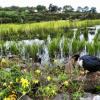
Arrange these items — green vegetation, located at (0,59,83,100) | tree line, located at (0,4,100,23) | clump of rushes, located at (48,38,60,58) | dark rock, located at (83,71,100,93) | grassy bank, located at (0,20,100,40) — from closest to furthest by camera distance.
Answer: green vegetation, located at (0,59,83,100) → dark rock, located at (83,71,100,93) → clump of rushes, located at (48,38,60,58) → grassy bank, located at (0,20,100,40) → tree line, located at (0,4,100,23)

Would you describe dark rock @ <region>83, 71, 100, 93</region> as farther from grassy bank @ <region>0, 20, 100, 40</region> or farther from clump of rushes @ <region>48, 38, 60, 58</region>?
grassy bank @ <region>0, 20, 100, 40</region>

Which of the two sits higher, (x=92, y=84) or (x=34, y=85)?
(x=34, y=85)

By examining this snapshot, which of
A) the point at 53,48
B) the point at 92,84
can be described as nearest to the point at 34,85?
the point at 92,84

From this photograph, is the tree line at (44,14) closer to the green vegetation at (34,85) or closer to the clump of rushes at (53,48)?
the clump of rushes at (53,48)

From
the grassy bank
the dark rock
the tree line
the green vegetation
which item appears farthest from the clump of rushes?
the tree line

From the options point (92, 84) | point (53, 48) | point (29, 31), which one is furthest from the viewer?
point (29, 31)

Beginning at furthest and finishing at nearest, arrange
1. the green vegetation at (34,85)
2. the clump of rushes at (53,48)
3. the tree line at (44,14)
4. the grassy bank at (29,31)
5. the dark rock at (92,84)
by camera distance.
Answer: the tree line at (44,14)
the grassy bank at (29,31)
the clump of rushes at (53,48)
the dark rock at (92,84)
the green vegetation at (34,85)

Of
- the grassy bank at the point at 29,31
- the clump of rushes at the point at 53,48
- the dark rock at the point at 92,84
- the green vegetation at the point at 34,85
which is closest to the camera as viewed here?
the green vegetation at the point at 34,85

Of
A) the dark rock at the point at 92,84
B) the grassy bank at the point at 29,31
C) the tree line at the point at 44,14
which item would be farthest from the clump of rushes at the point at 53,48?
the tree line at the point at 44,14

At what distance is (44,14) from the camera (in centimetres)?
4188

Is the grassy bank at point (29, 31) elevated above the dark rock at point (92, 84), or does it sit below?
below

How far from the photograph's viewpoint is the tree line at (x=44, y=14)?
32.8 meters

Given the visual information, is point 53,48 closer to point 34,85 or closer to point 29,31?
point 34,85

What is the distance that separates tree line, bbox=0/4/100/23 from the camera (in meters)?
32.8
